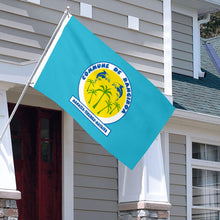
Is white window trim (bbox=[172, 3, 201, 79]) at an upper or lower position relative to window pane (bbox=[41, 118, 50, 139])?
upper

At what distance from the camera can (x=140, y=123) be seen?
7996mm

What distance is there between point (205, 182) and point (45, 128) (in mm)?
3390

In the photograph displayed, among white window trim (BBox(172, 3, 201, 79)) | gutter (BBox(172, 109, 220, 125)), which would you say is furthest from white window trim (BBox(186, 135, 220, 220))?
white window trim (BBox(172, 3, 201, 79))

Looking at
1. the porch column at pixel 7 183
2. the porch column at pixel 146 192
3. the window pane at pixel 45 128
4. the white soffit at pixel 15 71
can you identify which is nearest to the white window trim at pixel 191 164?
the porch column at pixel 146 192

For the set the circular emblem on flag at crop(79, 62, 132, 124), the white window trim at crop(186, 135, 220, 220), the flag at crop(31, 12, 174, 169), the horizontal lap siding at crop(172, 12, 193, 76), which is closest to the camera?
the flag at crop(31, 12, 174, 169)

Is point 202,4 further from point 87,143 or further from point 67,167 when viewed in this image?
point 67,167

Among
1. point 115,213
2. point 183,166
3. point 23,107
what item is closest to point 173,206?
point 183,166

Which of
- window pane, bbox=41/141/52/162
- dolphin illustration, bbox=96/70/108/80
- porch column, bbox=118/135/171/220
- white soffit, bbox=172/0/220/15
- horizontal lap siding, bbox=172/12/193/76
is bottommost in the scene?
porch column, bbox=118/135/171/220

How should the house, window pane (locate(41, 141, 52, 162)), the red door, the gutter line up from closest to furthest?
1. the house
2. the red door
3. window pane (locate(41, 141, 52, 162))
4. the gutter

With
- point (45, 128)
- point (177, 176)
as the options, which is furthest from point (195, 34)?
point (45, 128)

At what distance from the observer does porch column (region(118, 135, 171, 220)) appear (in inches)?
359

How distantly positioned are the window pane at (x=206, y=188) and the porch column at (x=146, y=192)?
7.52 feet

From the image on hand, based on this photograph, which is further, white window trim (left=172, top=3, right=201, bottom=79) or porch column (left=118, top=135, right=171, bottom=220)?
white window trim (left=172, top=3, right=201, bottom=79)

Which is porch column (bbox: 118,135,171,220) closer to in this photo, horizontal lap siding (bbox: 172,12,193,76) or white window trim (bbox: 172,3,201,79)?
horizontal lap siding (bbox: 172,12,193,76)
